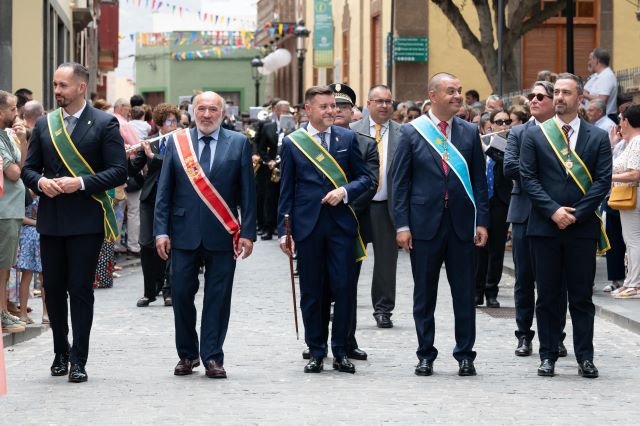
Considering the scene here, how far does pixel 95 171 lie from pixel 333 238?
1637 mm

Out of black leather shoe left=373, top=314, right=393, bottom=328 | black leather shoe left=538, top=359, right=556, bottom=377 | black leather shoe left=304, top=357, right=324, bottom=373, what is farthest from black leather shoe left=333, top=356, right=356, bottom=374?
black leather shoe left=373, top=314, right=393, bottom=328

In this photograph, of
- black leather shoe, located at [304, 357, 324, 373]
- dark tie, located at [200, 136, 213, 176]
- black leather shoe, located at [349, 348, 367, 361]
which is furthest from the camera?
black leather shoe, located at [349, 348, 367, 361]

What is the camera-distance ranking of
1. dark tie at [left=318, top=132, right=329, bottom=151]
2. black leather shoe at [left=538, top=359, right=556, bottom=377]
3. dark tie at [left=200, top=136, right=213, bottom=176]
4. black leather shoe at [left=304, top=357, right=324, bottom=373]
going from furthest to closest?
dark tie at [left=318, top=132, right=329, bottom=151] < black leather shoe at [left=304, top=357, right=324, bottom=373] < black leather shoe at [left=538, top=359, right=556, bottom=377] < dark tie at [left=200, top=136, right=213, bottom=176]

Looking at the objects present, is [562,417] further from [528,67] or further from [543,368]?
[528,67]

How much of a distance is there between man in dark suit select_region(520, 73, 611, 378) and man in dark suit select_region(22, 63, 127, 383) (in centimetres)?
273

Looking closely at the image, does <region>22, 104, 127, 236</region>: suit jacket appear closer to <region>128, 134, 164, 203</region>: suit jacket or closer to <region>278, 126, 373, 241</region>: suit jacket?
<region>278, 126, 373, 241</region>: suit jacket

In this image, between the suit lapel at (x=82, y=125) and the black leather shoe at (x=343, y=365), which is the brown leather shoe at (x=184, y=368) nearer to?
the black leather shoe at (x=343, y=365)

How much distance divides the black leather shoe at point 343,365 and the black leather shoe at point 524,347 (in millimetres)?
1553

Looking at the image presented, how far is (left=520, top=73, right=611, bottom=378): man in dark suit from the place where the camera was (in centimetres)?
965

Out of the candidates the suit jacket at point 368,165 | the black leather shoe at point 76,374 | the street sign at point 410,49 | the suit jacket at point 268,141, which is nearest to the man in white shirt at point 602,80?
the suit jacket at point 268,141

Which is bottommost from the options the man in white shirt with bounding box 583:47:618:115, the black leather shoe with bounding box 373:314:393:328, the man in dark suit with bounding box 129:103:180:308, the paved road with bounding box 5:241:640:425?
the paved road with bounding box 5:241:640:425

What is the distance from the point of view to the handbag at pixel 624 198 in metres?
14.7

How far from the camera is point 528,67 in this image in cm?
3497

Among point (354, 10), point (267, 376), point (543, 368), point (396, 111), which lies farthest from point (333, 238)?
point (354, 10)
